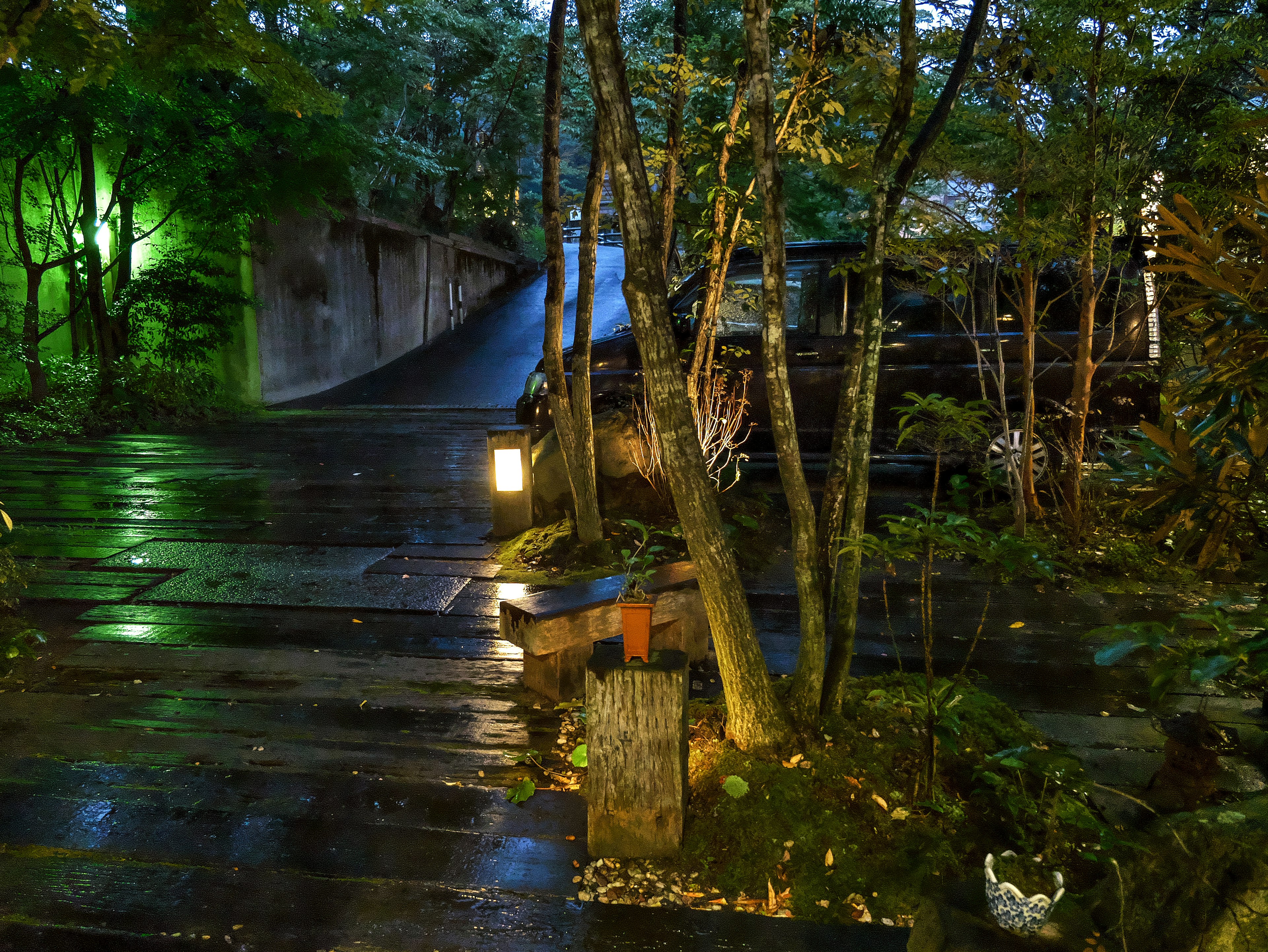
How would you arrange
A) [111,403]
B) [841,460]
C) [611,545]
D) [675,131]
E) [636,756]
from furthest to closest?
[111,403], [611,545], [675,131], [841,460], [636,756]

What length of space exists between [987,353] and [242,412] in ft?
37.6

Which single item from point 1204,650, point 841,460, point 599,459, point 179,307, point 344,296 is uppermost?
point 344,296

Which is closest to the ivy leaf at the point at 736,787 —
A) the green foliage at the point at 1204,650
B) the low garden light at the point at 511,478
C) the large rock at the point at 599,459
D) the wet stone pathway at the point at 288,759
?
the wet stone pathway at the point at 288,759

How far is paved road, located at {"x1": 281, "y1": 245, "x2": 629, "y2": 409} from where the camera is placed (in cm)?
1491

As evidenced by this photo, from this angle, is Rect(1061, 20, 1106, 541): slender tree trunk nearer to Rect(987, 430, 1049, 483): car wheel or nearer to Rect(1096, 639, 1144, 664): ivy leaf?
Rect(987, 430, 1049, 483): car wheel

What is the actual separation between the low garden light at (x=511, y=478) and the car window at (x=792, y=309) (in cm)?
209

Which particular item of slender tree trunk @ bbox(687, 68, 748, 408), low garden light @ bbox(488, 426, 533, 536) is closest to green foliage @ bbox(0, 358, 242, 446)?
low garden light @ bbox(488, 426, 533, 536)

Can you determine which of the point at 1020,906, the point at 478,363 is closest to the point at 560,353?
the point at 1020,906

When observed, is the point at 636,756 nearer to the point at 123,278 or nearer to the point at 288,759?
the point at 288,759

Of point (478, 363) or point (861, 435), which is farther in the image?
point (478, 363)

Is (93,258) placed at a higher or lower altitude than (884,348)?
higher

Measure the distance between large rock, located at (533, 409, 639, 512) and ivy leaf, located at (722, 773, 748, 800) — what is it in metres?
3.40

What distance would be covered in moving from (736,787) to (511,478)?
3.90 m

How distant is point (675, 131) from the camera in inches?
216
